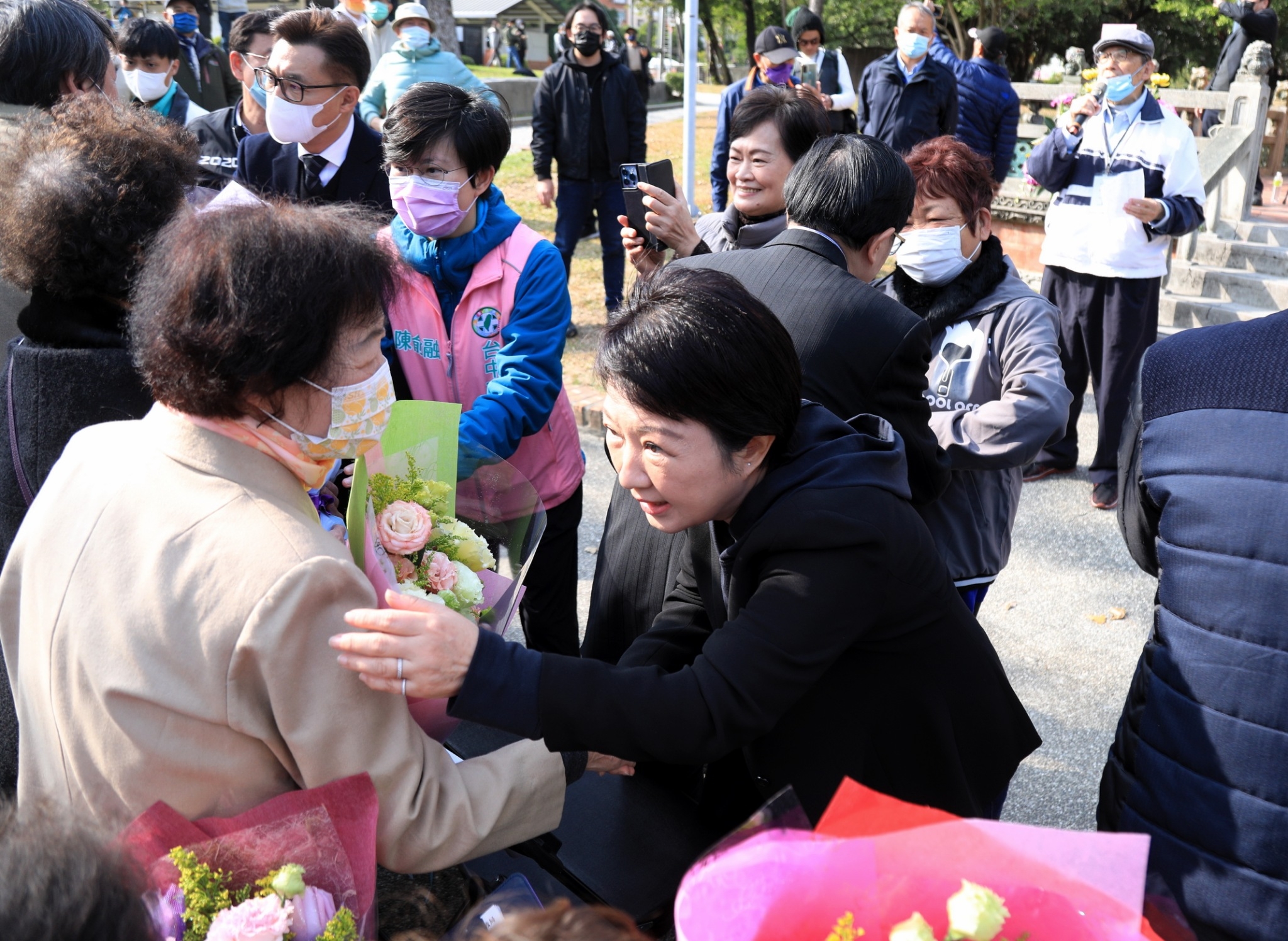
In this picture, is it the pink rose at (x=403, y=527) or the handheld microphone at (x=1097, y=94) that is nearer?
the pink rose at (x=403, y=527)

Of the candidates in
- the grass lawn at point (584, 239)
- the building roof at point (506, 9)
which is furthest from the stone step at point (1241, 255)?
the building roof at point (506, 9)

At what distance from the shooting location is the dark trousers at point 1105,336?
5383 mm

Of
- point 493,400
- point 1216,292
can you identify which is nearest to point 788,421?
point 493,400

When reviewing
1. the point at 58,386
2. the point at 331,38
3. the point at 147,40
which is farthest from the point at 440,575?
the point at 147,40

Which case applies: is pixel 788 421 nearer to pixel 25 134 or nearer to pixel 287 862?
pixel 287 862

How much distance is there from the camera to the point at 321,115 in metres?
3.76

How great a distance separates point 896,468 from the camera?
5.98ft

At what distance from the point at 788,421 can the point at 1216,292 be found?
807 centimetres

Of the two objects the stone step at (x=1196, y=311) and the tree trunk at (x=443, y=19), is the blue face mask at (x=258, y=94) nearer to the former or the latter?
the stone step at (x=1196, y=311)

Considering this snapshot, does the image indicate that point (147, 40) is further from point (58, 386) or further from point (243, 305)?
point (243, 305)

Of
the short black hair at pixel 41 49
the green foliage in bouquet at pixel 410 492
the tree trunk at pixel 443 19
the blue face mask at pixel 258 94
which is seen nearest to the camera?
the green foliage in bouquet at pixel 410 492

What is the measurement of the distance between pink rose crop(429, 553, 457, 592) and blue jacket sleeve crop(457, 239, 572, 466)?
2.65ft

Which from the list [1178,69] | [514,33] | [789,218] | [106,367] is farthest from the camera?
[514,33]

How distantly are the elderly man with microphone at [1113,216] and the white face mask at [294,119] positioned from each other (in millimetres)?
3809
